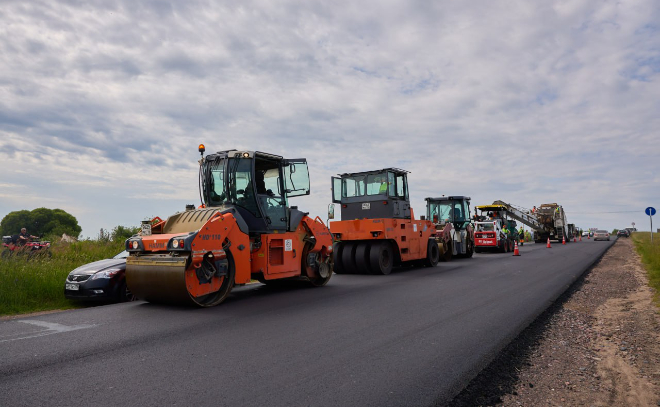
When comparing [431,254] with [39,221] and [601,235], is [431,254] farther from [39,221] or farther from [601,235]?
[601,235]

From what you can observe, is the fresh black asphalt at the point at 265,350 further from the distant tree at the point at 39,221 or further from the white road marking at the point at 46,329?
the distant tree at the point at 39,221

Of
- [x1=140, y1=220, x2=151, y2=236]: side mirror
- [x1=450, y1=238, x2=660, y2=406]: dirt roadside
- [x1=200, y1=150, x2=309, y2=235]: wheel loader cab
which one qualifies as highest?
[x1=200, y1=150, x2=309, y2=235]: wheel loader cab

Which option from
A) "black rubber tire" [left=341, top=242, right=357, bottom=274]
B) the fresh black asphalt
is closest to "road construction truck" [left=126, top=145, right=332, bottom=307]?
the fresh black asphalt

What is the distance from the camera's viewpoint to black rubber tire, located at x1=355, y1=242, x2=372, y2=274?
536 inches

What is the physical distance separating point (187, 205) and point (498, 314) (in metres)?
5.75

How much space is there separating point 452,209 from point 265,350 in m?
17.2

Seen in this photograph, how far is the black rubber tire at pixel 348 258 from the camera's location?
1392 centimetres

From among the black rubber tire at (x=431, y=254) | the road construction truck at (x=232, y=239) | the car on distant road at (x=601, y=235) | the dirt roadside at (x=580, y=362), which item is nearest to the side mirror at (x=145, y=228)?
the road construction truck at (x=232, y=239)

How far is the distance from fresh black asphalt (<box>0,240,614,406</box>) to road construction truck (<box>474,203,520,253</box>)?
57.1 feet

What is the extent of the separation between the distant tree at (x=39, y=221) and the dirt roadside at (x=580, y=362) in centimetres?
4170

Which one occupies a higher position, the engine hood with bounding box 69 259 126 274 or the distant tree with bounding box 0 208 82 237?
the distant tree with bounding box 0 208 82 237

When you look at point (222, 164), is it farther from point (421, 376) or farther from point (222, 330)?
point (421, 376)

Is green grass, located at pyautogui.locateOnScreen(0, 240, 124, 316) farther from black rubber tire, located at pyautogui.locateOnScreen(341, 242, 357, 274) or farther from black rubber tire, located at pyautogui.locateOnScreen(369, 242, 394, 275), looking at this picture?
black rubber tire, located at pyautogui.locateOnScreen(369, 242, 394, 275)

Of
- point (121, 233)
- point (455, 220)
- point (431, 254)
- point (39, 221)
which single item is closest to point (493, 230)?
point (455, 220)
